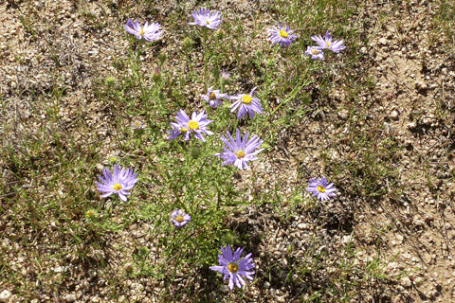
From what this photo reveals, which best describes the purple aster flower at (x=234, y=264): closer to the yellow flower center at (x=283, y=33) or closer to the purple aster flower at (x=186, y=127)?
the purple aster flower at (x=186, y=127)

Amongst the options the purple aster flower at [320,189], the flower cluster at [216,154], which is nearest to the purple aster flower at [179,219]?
the flower cluster at [216,154]

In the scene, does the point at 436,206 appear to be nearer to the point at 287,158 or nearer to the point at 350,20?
the point at 287,158

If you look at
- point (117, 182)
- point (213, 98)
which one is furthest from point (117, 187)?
point (213, 98)

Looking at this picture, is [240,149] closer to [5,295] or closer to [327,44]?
[327,44]

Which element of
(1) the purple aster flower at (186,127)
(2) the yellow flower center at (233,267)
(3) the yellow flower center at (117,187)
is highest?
(1) the purple aster flower at (186,127)

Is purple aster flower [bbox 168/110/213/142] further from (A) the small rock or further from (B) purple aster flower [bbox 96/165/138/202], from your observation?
(A) the small rock

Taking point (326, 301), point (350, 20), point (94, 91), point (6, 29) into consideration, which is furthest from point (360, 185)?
point (6, 29)

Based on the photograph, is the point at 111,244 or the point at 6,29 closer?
the point at 111,244

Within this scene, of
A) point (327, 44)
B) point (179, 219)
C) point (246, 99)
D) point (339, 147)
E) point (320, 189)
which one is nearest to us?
point (179, 219)
